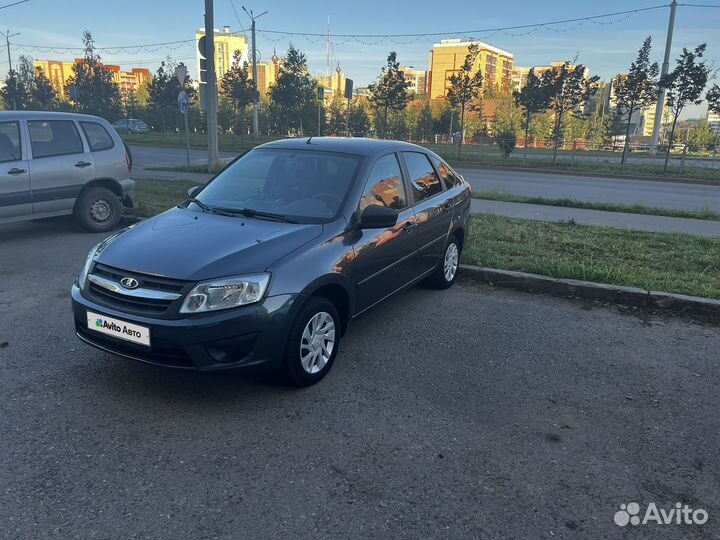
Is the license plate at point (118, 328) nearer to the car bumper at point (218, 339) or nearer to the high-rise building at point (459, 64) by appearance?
the car bumper at point (218, 339)

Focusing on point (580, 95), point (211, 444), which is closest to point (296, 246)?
point (211, 444)

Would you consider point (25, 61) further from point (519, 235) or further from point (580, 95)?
point (519, 235)

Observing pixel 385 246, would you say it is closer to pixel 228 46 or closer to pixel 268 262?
pixel 268 262

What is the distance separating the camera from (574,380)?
4.07m

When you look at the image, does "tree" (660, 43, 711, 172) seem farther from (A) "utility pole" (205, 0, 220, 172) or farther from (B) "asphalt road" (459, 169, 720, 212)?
(A) "utility pole" (205, 0, 220, 172)

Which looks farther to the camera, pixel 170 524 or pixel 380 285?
pixel 380 285

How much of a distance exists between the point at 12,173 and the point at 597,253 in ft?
26.0

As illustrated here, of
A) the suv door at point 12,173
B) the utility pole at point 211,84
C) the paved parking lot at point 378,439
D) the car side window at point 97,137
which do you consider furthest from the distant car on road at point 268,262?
the utility pole at point 211,84

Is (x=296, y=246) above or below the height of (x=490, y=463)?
above

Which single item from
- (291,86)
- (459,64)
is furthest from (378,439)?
(459,64)

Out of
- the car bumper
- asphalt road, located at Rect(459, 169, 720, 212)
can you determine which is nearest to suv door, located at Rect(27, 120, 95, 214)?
the car bumper

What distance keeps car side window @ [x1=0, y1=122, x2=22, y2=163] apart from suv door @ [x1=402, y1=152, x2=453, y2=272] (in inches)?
225

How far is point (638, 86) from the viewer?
2512cm

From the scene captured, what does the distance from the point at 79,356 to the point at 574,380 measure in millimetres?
3670
